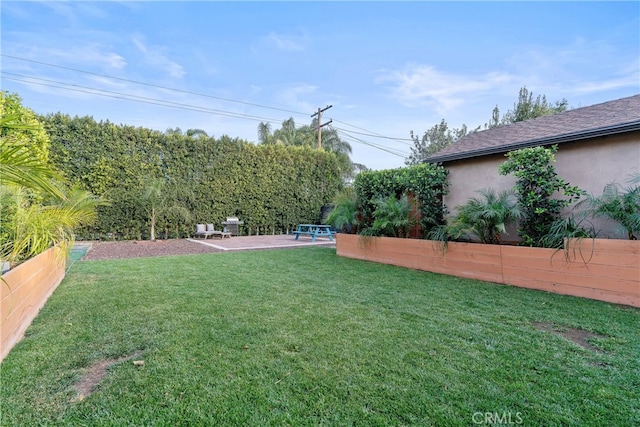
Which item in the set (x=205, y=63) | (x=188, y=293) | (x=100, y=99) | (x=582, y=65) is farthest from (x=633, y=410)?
(x=100, y=99)

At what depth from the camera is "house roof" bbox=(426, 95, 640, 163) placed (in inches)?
191

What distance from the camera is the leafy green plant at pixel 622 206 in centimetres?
409

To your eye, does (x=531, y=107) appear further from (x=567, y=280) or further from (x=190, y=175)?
(x=190, y=175)

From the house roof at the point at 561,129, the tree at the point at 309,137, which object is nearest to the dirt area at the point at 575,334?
the house roof at the point at 561,129

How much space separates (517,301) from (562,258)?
3.64 feet

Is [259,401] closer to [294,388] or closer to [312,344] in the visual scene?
[294,388]

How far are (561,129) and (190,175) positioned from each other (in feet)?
40.3

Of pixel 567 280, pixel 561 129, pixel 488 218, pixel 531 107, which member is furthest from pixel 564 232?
pixel 531 107

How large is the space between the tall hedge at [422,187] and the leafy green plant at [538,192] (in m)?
1.79

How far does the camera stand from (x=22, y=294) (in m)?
2.95

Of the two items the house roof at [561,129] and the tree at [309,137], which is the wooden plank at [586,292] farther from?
the tree at [309,137]

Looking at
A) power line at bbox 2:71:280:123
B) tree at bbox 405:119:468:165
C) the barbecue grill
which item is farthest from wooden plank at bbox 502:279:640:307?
power line at bbox 2:71:280:123

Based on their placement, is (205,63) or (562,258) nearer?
(562,258)

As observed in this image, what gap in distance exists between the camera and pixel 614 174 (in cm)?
483
